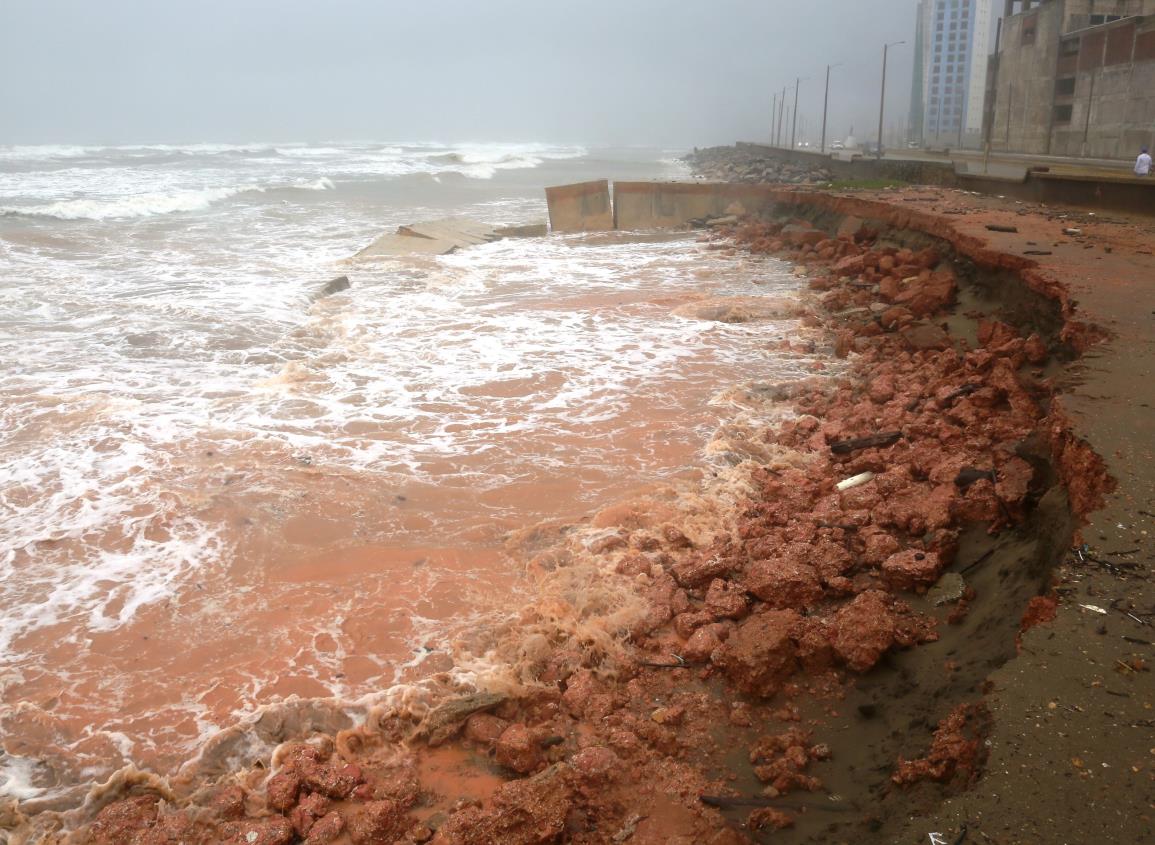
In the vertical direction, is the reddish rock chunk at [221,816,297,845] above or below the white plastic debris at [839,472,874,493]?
below

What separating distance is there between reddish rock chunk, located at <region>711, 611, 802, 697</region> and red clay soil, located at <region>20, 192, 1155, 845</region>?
0.01 meters

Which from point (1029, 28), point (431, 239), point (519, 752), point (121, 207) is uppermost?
point (1029, 28)

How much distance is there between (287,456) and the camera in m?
6.81

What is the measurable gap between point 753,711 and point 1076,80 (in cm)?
4691

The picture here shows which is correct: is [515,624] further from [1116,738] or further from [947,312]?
[947,312]

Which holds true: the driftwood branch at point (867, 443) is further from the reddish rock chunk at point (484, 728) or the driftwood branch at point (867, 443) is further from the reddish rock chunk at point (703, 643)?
the reddish rock chunk at point (484, 728)

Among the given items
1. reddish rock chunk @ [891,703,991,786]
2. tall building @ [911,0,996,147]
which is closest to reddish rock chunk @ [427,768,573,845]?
reddish rock chunk @ [891,703,991,786]

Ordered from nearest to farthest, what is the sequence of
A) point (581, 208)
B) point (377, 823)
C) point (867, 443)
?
point (377, 823) → point (867, 443) → point (581, 208)

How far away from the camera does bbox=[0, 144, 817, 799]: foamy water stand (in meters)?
4.20

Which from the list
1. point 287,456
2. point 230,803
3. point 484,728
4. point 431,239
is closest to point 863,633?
point 484,728

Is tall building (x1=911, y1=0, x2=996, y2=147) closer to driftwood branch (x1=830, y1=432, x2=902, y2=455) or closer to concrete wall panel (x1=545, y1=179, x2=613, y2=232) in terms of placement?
concrete wall panel (x1=545, y1=179, x2=613, y2=232)

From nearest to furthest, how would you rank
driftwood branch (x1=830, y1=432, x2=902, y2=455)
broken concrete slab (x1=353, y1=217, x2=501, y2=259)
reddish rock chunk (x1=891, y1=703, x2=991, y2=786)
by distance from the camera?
reddish rock chunk (x1=891, y1=703, x2=991, y2=786) → driftwood branch (x1=830, y1=432, x2=902, y2=455) → broken concrete slab (x1=353, y1=217, x2=501, y2=259)

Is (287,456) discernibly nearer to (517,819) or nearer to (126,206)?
(517,819)

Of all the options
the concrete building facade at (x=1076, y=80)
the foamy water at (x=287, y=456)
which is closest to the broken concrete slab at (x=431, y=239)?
the foamy water at (x=287, y=456)
